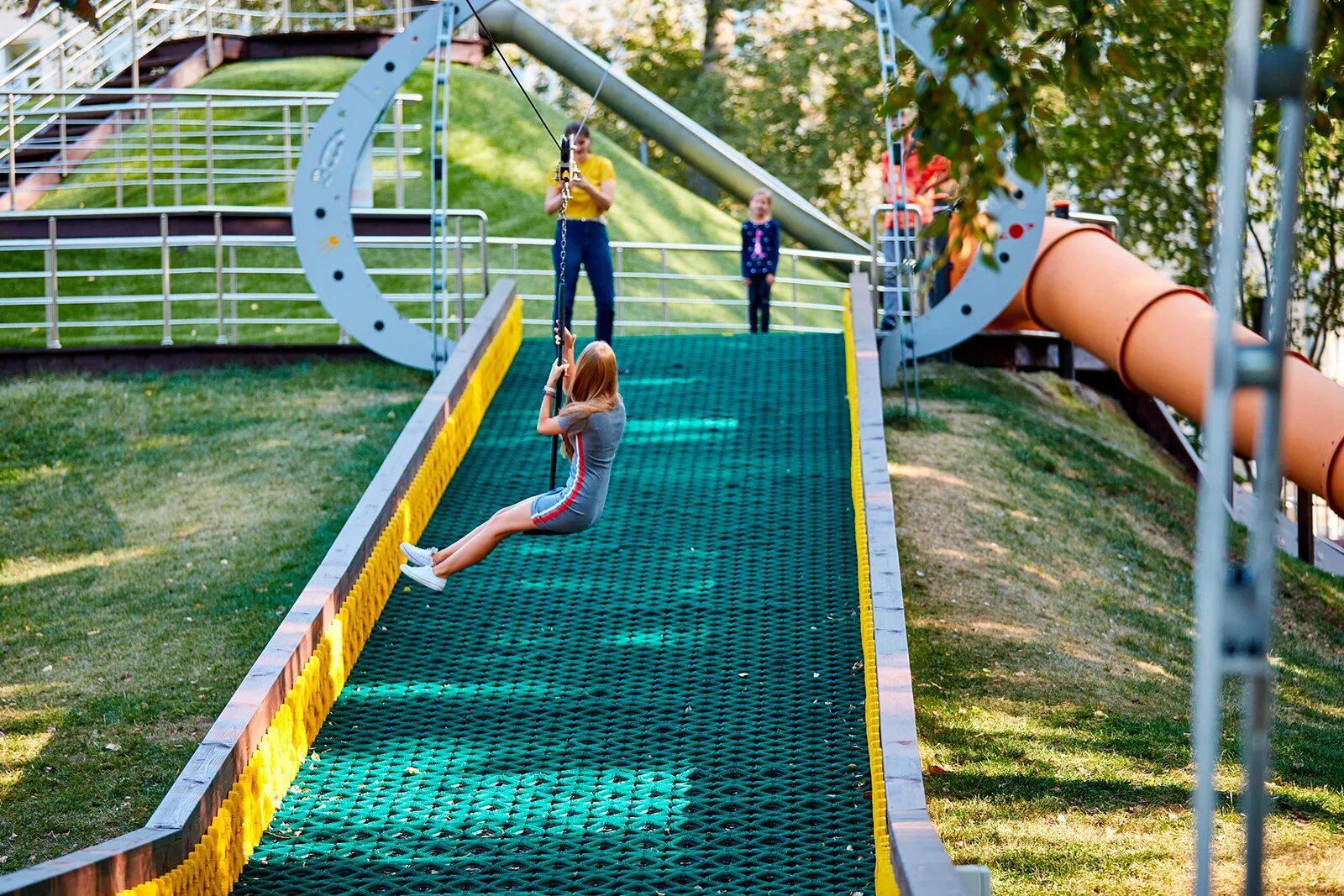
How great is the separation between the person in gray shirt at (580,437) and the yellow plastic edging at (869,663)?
1.52 meters

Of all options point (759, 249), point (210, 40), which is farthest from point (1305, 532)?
point (210, 40)

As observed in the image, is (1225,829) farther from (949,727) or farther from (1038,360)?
(1038,360)

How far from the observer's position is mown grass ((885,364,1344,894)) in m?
6.99

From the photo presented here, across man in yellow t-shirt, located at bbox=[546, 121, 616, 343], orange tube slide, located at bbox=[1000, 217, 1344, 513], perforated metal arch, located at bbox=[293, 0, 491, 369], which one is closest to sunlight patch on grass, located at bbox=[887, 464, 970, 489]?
orange tube slide, located at bbox=[1000, 217, 1344, 513]

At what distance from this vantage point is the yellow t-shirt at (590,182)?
37.6 feet

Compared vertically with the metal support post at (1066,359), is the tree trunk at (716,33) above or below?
above

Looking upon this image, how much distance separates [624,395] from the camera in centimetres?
1237

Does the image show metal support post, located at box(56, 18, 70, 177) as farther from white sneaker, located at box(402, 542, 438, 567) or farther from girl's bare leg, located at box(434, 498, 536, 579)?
girl's bare leg, located at box(434, 498, 536, 579)

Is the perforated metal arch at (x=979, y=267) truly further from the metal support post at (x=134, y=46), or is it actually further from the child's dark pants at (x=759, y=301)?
the metal support post at (x=134, y=46)

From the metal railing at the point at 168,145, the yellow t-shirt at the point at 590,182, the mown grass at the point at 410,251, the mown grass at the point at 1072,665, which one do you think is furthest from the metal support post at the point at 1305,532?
the metal railing at the point at 168,145

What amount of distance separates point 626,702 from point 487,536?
42.6 inches

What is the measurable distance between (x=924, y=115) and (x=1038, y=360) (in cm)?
1137

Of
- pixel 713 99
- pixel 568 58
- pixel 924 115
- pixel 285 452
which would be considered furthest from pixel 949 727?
pixel 713 99

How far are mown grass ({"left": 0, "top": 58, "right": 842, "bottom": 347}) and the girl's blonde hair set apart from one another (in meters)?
9.62
